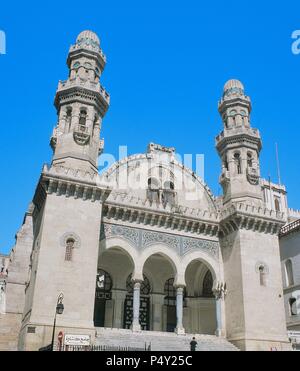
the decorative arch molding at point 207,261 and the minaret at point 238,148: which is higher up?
the minaret at point 238,148

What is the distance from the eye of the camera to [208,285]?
28.9m

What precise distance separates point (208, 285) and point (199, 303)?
1498 mm

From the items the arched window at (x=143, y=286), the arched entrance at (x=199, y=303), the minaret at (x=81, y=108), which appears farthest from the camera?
the arched entrance at (x=199, y=303)

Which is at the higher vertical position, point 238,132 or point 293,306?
point 238,132

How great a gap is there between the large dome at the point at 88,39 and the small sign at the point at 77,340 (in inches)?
703

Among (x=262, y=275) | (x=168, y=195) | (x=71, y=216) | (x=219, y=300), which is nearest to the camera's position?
(x=71, y=216)

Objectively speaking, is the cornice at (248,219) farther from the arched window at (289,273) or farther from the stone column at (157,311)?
the stone column at (157,311)

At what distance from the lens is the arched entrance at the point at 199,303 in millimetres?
27500

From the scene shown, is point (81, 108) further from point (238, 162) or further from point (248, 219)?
point (248, 219)

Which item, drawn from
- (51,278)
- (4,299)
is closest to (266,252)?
(51,278)

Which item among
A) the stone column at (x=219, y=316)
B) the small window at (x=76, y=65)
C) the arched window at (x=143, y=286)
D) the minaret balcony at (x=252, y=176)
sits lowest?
the stone column at (x=219, y=316)

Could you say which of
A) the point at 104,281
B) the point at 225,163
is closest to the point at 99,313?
the point at 104,281

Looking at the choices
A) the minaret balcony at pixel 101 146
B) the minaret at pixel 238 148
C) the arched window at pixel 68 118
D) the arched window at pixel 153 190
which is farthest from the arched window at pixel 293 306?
the arched window at pixel 68 118

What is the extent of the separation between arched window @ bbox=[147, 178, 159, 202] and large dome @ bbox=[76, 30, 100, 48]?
966 cm
